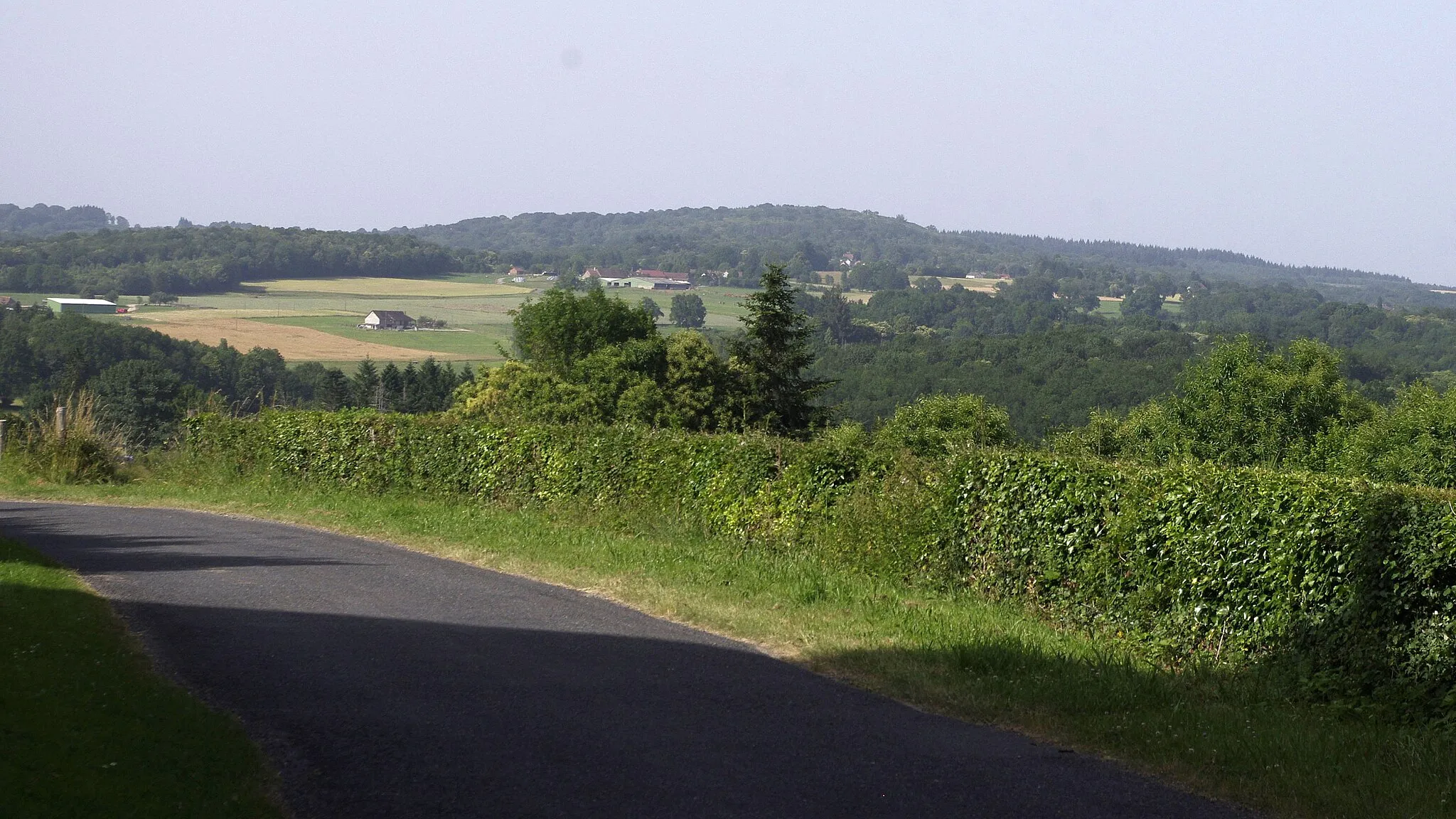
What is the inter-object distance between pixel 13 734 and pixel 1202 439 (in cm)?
6857

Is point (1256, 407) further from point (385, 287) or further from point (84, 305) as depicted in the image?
point (385, 287)

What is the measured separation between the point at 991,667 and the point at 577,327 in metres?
61.9

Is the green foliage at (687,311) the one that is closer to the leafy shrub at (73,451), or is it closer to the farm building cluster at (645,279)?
the farm building cluster at (645,279)

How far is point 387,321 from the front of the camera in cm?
11569

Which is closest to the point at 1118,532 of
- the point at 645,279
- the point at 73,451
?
the point at 73,451

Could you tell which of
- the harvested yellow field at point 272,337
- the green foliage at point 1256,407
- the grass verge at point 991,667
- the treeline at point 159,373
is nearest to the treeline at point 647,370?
the treeline at point 159,373

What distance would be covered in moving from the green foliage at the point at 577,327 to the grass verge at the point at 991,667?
5176cm

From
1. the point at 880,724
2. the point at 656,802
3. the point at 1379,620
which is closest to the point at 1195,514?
the point at 1379,620

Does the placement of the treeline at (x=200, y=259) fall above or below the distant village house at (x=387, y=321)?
above

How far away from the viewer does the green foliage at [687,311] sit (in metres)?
A: 119

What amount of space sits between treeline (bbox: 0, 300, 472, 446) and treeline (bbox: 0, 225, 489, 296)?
39856 mm

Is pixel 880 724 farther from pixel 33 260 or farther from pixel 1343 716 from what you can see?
pixel 33 260

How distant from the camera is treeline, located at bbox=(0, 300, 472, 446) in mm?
59906

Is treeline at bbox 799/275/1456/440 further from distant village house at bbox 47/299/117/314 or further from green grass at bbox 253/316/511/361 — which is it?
distant village house at bbox 47/299/117/314
